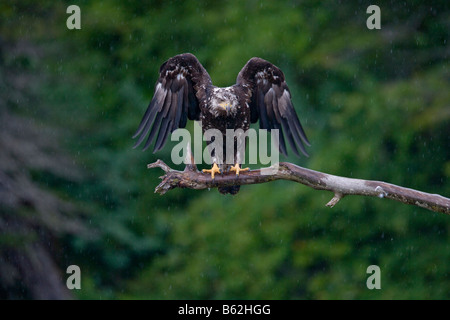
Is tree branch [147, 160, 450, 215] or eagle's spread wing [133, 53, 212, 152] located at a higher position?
eagle's spread wing [133, 53, 212, 152]

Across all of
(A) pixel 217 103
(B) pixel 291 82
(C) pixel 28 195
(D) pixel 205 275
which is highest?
(B) pixel 291 82

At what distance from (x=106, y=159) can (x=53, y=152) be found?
1.18m

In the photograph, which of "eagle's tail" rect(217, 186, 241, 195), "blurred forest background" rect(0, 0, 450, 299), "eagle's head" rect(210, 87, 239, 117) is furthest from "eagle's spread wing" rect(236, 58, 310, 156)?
"blurred forest background" rect(0, 0, 450, 299)

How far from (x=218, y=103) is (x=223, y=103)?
0.14 ft

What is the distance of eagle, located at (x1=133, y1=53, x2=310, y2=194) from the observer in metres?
6.97

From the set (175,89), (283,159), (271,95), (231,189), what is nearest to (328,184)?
(231,189)

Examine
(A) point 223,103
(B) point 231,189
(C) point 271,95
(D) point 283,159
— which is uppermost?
(C) point 271,95

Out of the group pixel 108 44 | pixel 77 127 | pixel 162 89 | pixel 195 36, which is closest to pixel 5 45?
pixel 77 127

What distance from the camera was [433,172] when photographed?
13203mm

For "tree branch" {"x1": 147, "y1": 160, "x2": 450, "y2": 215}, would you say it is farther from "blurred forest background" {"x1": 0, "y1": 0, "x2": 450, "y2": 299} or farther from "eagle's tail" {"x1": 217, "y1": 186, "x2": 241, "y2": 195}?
"blurred forest background" {"x1": 0, "y1": 0, "x2": 450, "y2": 299}

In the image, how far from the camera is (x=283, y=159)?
523 inches

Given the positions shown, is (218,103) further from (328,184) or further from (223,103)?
(328,184)

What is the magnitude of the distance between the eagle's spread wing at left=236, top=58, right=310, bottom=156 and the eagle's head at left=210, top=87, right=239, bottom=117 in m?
0.27

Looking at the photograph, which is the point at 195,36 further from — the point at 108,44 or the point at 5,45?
the point at 5,45
